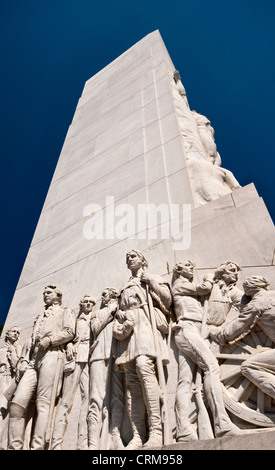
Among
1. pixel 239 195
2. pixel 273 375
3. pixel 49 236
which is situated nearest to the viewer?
pixel 273 375

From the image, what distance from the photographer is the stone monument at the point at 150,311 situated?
14.1 ft

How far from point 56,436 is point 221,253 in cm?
332

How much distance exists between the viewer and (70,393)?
557 cm

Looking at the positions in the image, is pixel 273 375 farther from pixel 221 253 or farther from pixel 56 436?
pixel 56 436

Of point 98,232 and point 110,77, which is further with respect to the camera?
point 110,77

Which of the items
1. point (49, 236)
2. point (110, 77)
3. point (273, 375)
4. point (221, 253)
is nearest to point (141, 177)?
point (49, 236)

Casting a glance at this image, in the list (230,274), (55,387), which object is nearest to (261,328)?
(230,274)

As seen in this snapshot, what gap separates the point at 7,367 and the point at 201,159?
564 centimetres

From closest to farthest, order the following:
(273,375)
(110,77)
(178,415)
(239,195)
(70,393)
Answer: (273,375)
(178,415)
(70,393)
(239,195)
(110,77)

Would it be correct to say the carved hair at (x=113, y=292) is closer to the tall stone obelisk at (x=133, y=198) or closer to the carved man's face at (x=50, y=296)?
the tall stone obelisk at (x=133, y=198)

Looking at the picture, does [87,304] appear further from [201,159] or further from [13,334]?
[201,159]

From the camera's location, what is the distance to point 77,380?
566 cm

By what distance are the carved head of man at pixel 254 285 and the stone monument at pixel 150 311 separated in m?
0.02

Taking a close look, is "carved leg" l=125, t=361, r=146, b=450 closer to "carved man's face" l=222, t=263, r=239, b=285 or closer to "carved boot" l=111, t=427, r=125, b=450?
"carved boot" l=111, t=427, r=125, b=450
